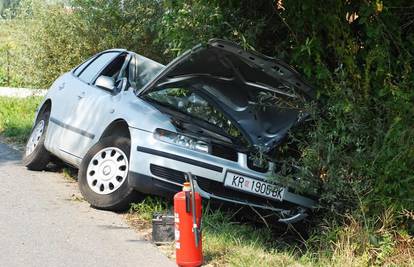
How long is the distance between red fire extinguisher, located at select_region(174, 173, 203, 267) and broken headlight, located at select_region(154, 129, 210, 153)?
1.30 metres

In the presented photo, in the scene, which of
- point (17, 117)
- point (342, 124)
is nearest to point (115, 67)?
point (342, 124)

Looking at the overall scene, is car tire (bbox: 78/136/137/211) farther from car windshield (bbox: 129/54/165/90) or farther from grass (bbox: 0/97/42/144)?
grass (bbox: 0/97/42/144)

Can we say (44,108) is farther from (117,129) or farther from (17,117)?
(17,117)

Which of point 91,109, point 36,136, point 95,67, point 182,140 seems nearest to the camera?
point 182,140

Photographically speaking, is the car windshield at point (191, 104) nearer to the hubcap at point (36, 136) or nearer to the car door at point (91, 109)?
the car door at point (91, 109)

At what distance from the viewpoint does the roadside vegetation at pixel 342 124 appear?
5582 millimetres

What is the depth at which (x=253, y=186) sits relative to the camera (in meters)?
6.40

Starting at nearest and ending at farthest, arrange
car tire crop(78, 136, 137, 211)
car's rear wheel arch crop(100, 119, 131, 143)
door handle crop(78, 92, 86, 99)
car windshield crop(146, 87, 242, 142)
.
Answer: car tire crop(78, 136, 137, 211), car's rear wheel arch crop(100, 119, 131, 143), car windshield crop(146, 87, 242, 142), door handle crop(78, 92, 86, 99)

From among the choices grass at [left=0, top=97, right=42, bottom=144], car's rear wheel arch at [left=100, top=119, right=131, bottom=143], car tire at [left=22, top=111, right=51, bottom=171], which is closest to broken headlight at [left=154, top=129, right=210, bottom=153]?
car's rear wheel arch at [left=100, top=119, right=131, bottom=143]

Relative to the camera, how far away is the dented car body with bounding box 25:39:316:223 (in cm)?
640

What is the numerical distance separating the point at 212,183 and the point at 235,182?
23cm

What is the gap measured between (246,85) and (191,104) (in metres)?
0.91

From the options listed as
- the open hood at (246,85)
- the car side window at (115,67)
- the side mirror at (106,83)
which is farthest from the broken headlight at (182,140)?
the car side window at (115,67)

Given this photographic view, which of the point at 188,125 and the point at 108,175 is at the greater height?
the point at 188,125
